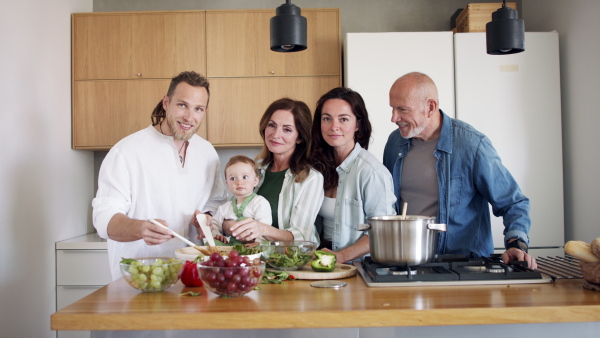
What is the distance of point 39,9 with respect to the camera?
3430mm

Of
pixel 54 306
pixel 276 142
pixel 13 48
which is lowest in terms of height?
pixel 54 306

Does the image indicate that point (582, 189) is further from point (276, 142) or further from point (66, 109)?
point (66, 109)

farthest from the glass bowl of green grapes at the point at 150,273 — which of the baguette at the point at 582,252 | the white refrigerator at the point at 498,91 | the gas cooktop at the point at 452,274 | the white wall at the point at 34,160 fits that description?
the white refrigerator at the point at 498,91

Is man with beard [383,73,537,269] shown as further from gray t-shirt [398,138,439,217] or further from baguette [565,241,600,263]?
baguette [565,241,600,263]

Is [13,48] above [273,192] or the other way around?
above

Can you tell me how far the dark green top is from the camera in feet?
7.79

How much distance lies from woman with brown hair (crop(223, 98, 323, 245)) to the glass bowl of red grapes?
2.11 feet

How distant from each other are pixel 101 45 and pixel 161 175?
6.20 ft

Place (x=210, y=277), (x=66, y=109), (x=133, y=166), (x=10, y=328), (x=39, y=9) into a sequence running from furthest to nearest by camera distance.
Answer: (x=66, y=109), (x=39, y=9), (x=10, y=328), (x=133, y=166), (x=210, y=277)

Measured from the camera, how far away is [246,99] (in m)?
3.86

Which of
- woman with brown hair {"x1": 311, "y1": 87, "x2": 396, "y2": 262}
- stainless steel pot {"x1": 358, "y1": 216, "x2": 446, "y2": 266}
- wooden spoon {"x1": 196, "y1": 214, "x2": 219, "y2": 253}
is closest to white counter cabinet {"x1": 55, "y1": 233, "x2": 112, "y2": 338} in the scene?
wooden spoon {"x1": 196, "y1": 214, "x2": 219, "y2": 253}

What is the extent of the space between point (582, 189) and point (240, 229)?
99.0 inches

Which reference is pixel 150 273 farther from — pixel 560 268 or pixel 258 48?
pixel 258 48

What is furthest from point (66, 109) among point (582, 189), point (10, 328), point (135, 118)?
point (582, 189)
